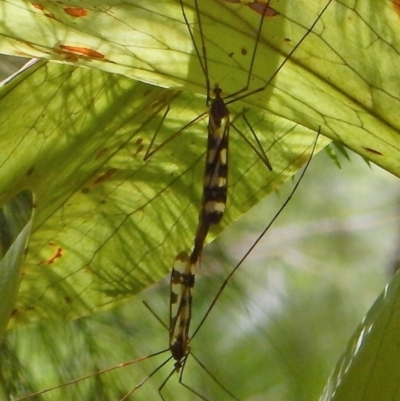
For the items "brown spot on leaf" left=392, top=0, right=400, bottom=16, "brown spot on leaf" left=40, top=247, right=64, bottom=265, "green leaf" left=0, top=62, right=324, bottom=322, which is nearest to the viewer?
"brown spot on leaf" left=392, top=0, right=400, bottom=16

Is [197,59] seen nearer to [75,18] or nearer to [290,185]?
[75,18]

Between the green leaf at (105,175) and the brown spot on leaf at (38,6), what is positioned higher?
the brown spot on leaf at (38,6)

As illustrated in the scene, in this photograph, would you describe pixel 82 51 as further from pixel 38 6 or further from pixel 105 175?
pixel 105 175

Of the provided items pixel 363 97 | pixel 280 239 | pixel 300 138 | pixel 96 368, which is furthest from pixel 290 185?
pixel 363 97

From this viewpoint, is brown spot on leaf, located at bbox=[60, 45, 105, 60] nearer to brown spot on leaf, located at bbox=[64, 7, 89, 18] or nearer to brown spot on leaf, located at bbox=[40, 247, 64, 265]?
brown spot on leaf, located at bbox=[64, 7, 89, 18]

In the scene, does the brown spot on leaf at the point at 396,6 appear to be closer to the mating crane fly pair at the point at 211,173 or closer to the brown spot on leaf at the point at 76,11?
the mating crane fly pair at the point at 211,173

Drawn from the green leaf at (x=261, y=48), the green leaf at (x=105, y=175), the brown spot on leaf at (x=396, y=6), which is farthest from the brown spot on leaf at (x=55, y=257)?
the brown spot on leaf at (x=396, y=6)

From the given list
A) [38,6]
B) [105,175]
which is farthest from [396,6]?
[105,175]

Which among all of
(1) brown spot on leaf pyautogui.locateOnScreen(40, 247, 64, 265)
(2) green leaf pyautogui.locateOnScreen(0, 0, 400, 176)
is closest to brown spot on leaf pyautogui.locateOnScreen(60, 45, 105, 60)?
(2) green leaf pyautogui.locateOnScreen(0, 0, 400, 176)

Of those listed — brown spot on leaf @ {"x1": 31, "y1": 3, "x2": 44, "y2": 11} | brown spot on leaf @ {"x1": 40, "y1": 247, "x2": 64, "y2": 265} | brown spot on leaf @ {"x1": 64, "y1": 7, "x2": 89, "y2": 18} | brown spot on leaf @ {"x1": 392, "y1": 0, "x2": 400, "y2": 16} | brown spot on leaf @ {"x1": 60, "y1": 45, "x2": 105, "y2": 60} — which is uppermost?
brown spot on leaf @ {"x1": 31, "y1": 3, "x2": 44, "y2": 11}
